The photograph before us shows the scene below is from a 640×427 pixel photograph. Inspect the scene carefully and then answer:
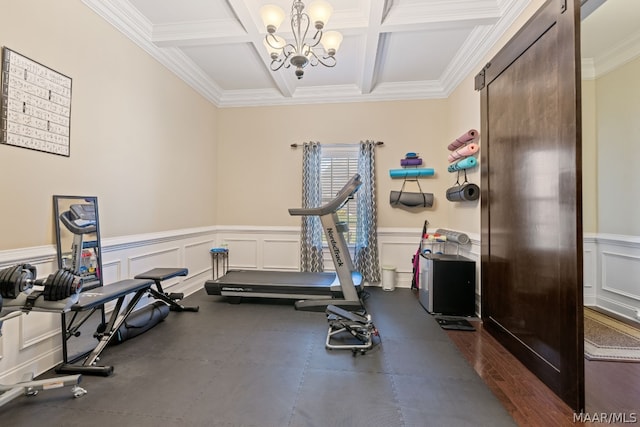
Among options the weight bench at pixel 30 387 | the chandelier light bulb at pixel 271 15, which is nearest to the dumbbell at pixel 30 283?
the weight bench at pixel 30 387

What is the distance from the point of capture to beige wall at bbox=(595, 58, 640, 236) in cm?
311

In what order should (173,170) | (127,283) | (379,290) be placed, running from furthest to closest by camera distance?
(379,290), (173,170), (127,283)

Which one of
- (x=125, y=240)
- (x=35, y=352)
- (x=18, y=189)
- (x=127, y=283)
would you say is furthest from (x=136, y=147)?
(x=35, y=352)

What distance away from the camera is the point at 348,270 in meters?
3.28

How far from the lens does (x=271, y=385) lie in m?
1.92

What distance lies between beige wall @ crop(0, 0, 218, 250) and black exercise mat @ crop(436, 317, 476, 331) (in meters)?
3.52

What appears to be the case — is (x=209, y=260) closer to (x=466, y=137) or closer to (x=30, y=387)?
(x=30, y=387)

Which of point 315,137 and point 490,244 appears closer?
point 490,244

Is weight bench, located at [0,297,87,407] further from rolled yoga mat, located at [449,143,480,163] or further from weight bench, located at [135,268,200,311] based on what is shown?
rolled yoga mat, located at [449,143,480,163]

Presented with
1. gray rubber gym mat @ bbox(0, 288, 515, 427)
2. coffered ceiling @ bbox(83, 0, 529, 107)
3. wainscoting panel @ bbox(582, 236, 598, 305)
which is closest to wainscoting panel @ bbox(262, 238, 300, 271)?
gray rubber gym mat @ bbox(0, 288, 515, 427)

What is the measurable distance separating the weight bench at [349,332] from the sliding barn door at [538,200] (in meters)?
1.23

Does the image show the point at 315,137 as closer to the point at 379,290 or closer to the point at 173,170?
the point at 173,170

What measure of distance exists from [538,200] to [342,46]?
2713 mm

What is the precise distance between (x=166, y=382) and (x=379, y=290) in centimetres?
306
